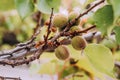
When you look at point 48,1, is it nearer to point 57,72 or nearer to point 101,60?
point 101,60

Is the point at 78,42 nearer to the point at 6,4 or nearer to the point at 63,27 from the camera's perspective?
the point at 63,27

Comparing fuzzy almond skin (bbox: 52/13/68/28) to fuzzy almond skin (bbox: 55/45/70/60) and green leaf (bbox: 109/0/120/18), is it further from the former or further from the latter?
green leaf (bbox: 109/0/120/18)

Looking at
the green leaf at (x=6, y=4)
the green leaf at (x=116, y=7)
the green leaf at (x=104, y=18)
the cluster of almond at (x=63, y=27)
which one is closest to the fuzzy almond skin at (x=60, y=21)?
the cluster of almond at (x=63, y=27)

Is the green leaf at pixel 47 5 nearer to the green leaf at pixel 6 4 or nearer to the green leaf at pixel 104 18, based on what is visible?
the green leaf at pixel 104 18

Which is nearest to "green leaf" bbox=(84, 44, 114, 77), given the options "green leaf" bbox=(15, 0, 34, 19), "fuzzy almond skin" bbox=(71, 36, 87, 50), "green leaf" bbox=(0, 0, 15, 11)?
"fuzzy almond skin" bbox=(71, 36, 87, 50)

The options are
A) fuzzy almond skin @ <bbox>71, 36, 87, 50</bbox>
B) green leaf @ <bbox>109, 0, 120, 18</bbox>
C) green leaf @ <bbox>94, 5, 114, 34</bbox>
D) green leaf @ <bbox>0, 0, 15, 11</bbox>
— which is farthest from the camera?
green leaf @ <bbox>0, 0, 15, 11</bbox>
